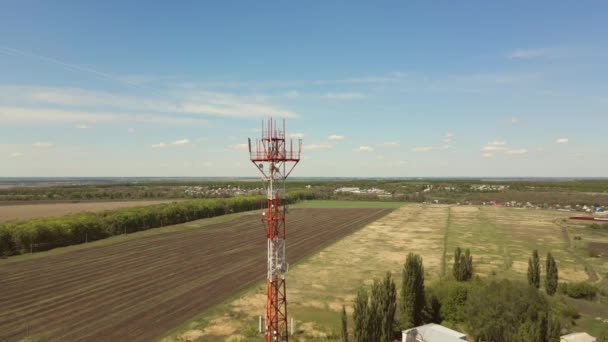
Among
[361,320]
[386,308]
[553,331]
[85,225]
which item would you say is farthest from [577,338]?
[85,225]

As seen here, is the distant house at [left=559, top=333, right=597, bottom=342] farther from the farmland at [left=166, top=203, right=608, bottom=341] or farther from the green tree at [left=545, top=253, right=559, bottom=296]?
the green tree at [left=545, top=253, right=559, bottom=296]

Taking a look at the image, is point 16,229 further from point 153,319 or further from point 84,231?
point 153,319

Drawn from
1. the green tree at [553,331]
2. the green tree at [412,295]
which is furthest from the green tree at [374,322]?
the green tree at [553,331]

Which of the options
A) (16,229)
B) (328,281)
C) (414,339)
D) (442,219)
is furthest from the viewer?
(442,219)

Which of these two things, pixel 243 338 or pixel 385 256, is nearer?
pixel 243 338

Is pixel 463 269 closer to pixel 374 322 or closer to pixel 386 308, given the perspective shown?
pixel 386 308

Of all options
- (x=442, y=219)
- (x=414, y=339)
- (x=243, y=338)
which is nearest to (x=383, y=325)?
(x=414, y=339)
